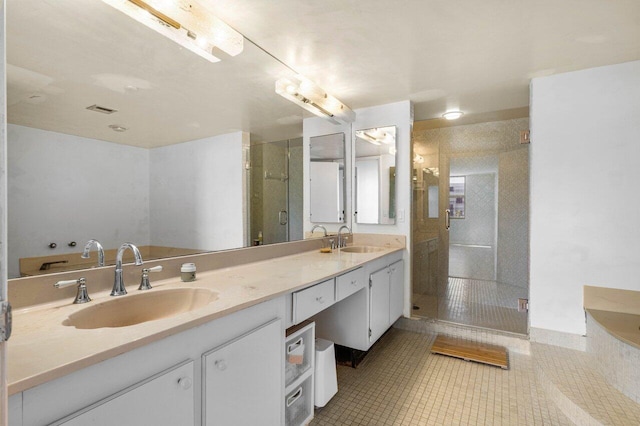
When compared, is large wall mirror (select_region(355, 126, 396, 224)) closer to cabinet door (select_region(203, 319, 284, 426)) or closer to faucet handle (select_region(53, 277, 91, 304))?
cabinet door (select_region(203, 319, 284, 426))

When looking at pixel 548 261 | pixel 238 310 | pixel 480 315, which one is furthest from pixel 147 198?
pixel 480 315

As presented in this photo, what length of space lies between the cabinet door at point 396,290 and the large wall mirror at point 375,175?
1.49 ft

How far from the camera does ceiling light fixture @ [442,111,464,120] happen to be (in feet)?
10.4

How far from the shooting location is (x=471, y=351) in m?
2.44

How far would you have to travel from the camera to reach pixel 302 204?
7.86 ft

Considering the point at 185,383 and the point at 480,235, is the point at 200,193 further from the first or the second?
the point at 480,235

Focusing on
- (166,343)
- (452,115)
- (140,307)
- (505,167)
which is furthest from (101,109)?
(505,167)

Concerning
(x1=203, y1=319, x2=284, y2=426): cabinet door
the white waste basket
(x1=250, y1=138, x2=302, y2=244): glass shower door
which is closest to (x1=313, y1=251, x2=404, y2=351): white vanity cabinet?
the white waste basket

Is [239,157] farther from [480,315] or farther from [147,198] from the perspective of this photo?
[480,315]

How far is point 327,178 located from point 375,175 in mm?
521

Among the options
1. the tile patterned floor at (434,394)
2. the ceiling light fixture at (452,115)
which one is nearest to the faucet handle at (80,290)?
the tile patterned floor at (434,394)

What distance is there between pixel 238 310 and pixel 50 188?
794 mm

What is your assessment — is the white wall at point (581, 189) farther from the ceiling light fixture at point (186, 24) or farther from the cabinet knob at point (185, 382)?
the cabinet knob at point (185, 382)

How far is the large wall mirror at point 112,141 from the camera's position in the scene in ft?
3.36
